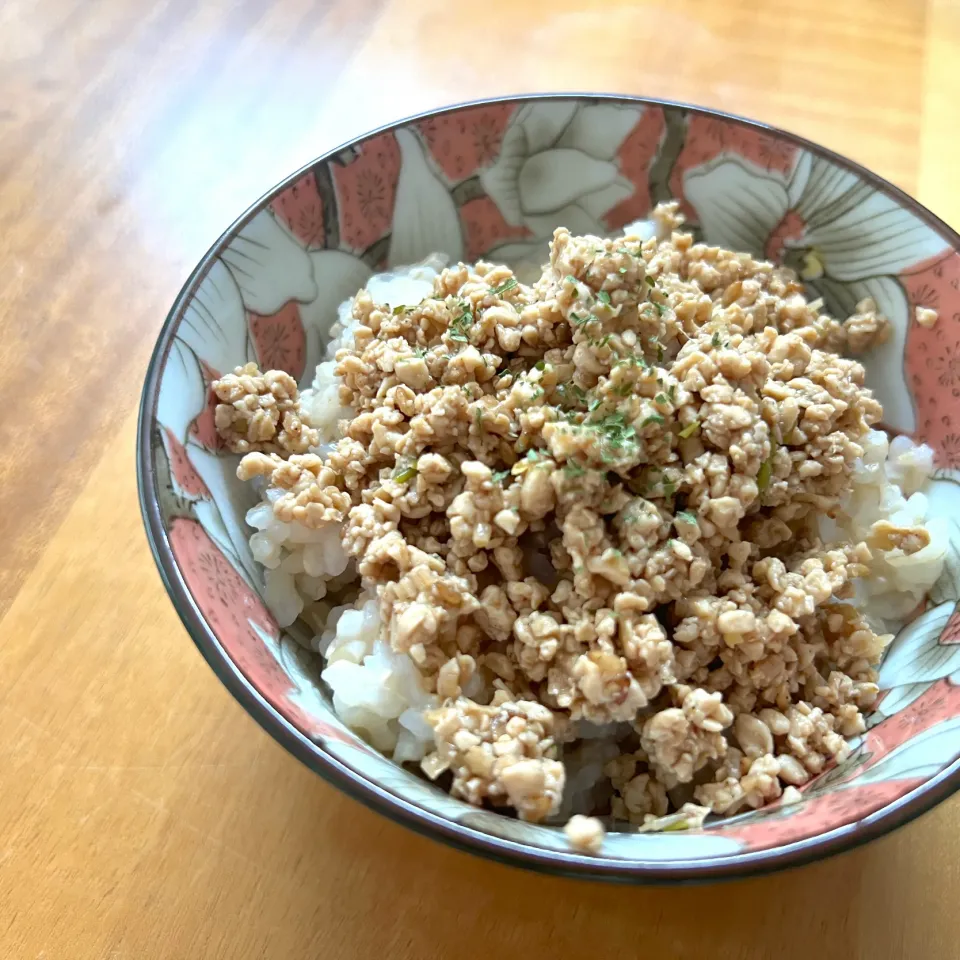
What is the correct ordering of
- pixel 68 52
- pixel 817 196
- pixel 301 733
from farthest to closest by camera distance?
pixel 68 52
pixel 817 196
pixel 301 733

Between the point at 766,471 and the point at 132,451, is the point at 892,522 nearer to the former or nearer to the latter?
the point at 766,471

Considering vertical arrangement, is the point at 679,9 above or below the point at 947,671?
above

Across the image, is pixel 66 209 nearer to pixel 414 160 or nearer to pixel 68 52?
pixel 68 52

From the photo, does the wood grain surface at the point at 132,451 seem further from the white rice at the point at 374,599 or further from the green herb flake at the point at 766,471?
the green herb flake at the point at 766,471

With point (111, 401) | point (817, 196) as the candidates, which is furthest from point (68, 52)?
point (817, 196)

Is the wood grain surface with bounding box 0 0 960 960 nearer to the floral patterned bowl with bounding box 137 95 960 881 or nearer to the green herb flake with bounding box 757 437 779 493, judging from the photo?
the floral patterned bowl with bounding box 137 95 960 881

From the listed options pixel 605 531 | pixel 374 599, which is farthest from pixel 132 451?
pixel 605 531
